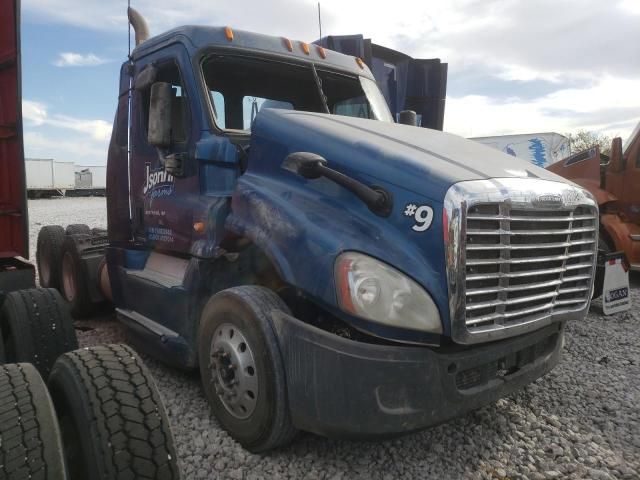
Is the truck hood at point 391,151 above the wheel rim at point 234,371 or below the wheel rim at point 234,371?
above

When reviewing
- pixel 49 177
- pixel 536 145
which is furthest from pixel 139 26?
pixel 49 177

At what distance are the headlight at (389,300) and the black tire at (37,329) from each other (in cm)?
210

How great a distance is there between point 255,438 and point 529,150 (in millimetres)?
19255

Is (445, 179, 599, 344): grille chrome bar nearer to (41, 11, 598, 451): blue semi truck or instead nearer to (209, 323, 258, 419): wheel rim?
(41, 11, 598, 451): blue semi truck

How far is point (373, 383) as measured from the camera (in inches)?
84.7


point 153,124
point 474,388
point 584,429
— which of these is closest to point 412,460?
point 474,388

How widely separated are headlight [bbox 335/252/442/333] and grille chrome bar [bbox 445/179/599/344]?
0.12 meters

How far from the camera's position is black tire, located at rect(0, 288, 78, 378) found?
10.2ft

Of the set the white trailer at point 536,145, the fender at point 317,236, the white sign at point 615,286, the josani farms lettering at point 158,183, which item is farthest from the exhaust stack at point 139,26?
the white trailer at point 536,145

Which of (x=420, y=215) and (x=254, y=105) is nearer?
(x=420, y=215)

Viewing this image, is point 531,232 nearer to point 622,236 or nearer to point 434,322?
point 434,322

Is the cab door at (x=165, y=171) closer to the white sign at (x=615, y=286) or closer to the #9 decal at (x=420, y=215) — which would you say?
the #9 decal at (x=420, y=215)

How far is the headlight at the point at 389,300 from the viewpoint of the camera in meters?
2.14

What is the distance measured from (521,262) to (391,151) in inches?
32.2
